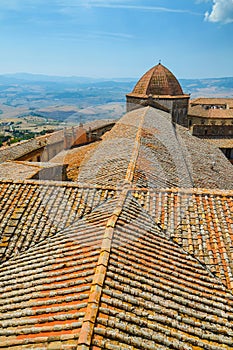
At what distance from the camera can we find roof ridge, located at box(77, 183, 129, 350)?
3.09 meters

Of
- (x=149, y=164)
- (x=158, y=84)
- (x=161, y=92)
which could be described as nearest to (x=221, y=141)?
(x=161, y=92)

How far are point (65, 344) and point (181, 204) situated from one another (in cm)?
400

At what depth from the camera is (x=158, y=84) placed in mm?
22531

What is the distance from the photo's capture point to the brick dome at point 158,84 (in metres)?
22.4

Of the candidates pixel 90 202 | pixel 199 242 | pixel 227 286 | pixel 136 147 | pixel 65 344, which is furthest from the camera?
pixel 136 147

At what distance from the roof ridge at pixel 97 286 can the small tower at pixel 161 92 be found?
17.2 m

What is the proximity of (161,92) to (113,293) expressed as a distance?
20.5 m

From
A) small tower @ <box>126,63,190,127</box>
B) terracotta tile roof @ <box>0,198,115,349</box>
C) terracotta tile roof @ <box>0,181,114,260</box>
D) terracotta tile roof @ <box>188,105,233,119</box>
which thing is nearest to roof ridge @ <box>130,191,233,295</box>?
terracotta tile roof @ <box>0,198,115,349</box>

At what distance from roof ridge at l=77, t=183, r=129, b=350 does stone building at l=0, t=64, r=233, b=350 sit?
0.01 metres

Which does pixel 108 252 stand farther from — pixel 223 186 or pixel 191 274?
pixel 223 186

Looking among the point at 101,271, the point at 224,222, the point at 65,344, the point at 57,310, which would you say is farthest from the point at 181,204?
the point at 65,344

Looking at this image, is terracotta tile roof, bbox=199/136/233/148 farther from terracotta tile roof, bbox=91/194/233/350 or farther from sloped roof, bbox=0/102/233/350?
terracotta tile roof, bbox=91/194/233/350

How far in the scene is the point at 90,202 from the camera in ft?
20.7

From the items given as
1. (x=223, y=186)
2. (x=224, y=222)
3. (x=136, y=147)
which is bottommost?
(x=223, y=186)
